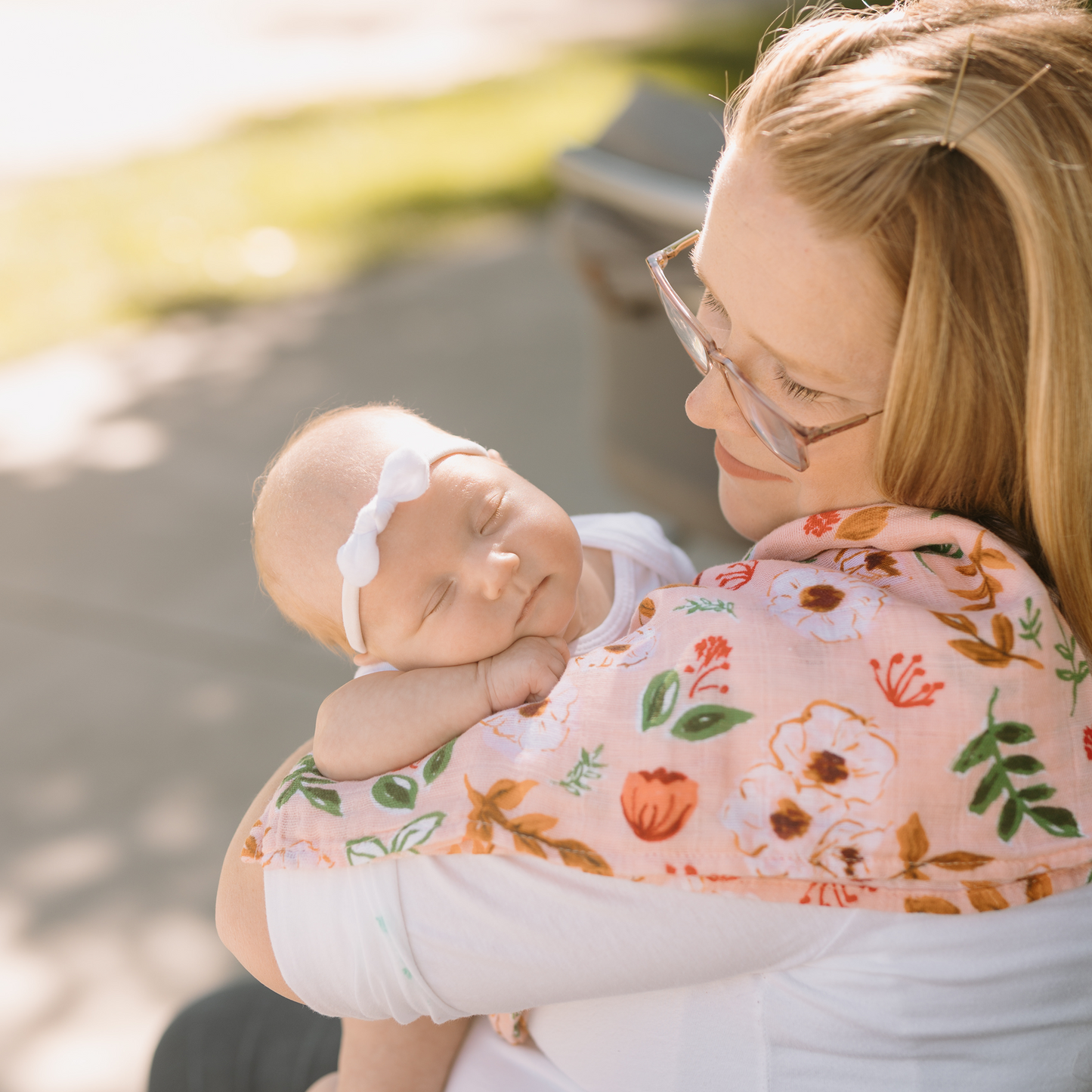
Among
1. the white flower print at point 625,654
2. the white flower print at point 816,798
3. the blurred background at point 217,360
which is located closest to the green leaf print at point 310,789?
the white flower print at point 625,654

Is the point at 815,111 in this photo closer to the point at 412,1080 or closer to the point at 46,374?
the point at 412,1080

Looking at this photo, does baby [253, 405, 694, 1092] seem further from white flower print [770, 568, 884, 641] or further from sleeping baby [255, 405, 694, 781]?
white flower print [770, 568, 884, 641]

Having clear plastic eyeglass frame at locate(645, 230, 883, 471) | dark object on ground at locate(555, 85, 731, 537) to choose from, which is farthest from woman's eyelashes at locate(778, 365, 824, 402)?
dark object on ground at locate(555, 85, 731, 537)

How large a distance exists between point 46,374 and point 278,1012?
4087mm

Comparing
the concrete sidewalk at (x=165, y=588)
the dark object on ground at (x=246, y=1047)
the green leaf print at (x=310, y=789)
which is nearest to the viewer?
the green leaf print at (x=310, y=789)

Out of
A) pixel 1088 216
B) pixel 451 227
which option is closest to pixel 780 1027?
pixel 1088 216

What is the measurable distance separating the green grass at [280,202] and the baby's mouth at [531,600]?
14.0ft

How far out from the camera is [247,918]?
4.06 feet

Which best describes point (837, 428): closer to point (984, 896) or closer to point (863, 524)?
point (863, 524)

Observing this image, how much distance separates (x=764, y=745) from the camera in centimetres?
108

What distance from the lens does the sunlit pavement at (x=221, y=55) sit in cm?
791

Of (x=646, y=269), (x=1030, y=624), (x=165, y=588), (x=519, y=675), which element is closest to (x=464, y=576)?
(x=519, y=675)

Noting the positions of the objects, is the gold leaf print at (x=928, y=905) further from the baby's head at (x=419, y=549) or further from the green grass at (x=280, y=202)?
the green grass at (x=280, y=202)

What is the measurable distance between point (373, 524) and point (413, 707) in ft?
0.71
